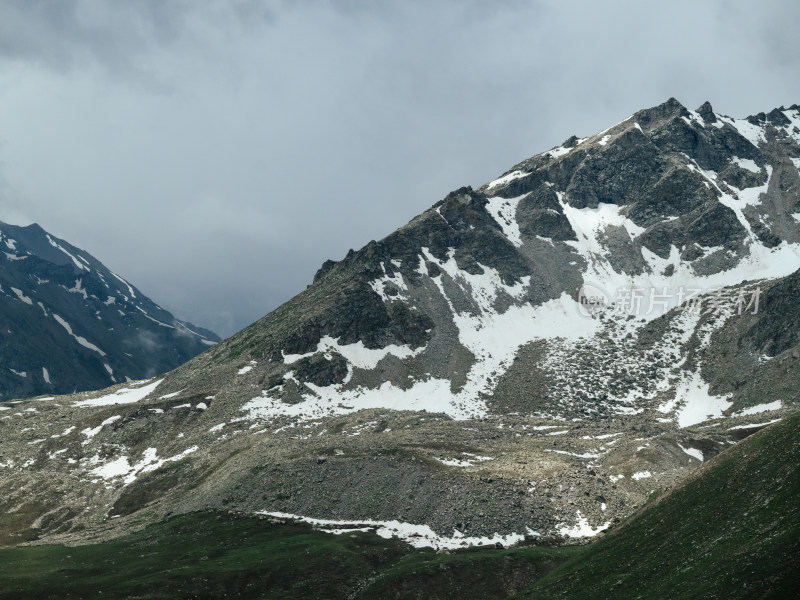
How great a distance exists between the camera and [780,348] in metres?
147

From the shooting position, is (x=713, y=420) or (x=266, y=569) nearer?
(x=266, y=569)

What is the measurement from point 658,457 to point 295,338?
111067mm

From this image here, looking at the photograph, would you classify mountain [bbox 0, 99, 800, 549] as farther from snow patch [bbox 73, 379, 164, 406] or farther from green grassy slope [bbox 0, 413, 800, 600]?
green grassy slope [bbox 0, 413, 800, 600]

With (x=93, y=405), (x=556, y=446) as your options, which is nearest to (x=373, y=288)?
(x=93, y=405)

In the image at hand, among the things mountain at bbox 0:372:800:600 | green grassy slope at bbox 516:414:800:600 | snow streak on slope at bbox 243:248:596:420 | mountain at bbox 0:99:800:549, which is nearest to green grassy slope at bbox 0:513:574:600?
mountain at bbox 0:372:800:600

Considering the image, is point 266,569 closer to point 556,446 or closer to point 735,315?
point 556,446

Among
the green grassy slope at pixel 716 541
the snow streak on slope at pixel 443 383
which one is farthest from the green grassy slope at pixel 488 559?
the snow streak on slope at pixel 443 383

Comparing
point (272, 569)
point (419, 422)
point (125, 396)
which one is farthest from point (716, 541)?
point (125, 396)

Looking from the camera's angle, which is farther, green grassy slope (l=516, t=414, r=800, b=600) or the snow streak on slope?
the snow streak on slope

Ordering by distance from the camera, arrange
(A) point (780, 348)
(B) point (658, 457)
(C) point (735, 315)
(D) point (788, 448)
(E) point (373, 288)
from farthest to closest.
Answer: (E) point (373, 288), (C) point (735, 315), (A) point (780, 348), (B) point (658, 457), (D) point (788, 448)

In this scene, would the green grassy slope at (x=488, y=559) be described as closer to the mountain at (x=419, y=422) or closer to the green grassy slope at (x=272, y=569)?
the green grassy slope at (x=272, y=569)

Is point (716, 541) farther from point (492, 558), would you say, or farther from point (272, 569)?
point (272, 569)

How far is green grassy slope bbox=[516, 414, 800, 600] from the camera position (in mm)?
30109

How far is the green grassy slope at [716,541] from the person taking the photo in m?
30.1
